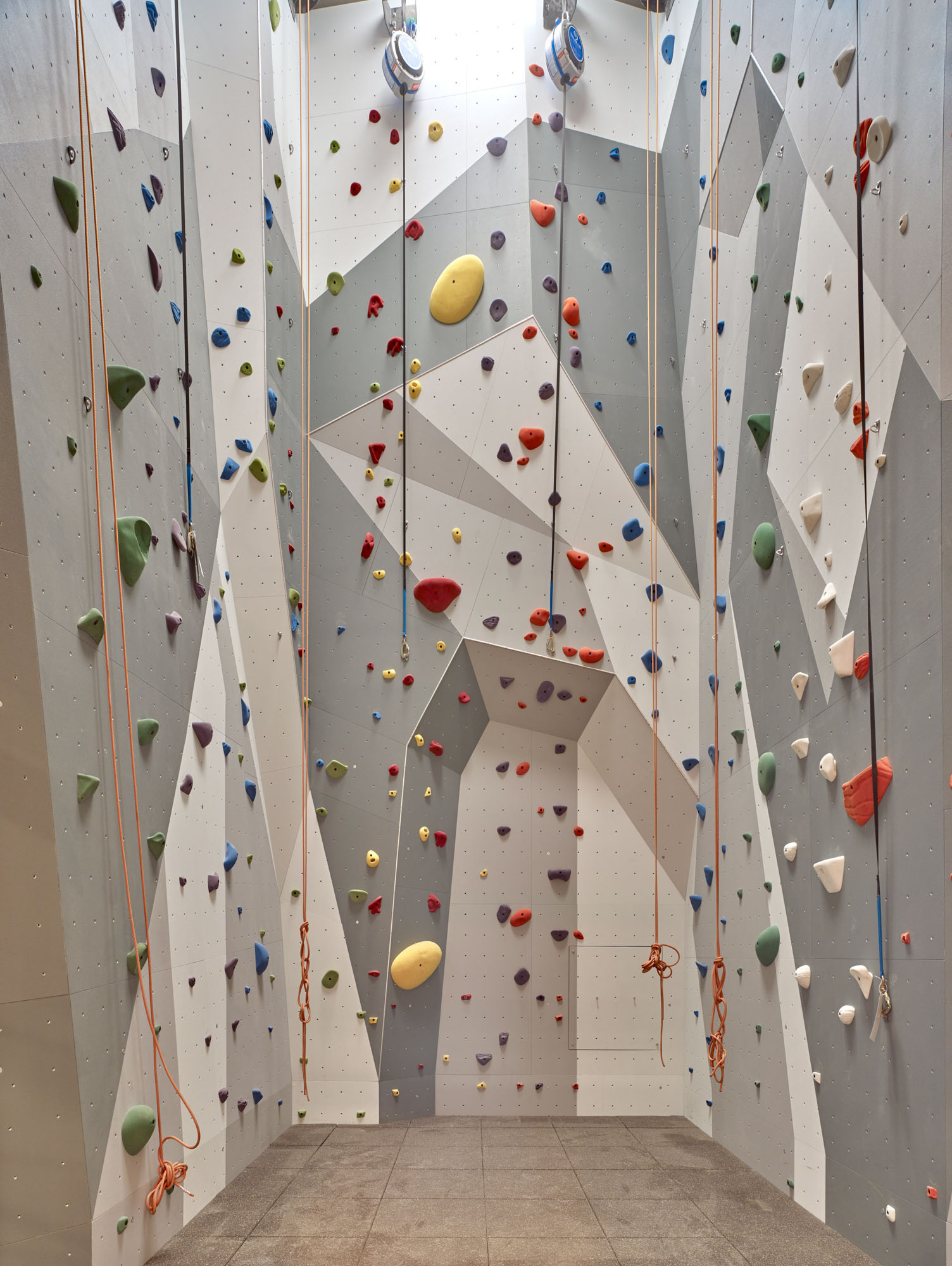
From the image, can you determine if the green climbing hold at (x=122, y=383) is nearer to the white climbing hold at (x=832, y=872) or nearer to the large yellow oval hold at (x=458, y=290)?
the large yellow oval hold at (x=458, y=290)

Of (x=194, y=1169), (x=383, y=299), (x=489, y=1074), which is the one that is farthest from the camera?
(x=383, y=299)

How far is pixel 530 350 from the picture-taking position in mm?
4586

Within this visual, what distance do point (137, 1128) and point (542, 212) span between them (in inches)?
171

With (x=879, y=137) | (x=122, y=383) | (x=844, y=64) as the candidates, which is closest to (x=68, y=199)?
(x=122, y=383)

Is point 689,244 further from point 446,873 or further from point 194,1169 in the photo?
point 194,1169

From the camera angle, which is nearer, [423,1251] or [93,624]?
[93,624]

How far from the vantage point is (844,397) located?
2910 millimetres

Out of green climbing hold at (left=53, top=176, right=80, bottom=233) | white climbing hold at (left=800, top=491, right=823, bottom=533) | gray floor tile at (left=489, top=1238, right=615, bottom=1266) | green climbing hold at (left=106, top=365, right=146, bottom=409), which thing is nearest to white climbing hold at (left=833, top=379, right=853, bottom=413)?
white climbing hold at (left=800, top=491, right=823, bottom=533)

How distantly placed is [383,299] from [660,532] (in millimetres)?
1910

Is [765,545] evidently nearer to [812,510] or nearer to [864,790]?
[812,510]

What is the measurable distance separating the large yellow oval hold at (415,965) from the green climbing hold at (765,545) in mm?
2438

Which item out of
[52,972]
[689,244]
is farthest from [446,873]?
[689,244]

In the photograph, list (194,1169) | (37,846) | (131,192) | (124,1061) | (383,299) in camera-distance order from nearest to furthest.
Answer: (37,846) < (124,1061) < (131,192) < (194,1169) < (383,299)

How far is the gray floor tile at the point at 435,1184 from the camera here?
3.25 m
